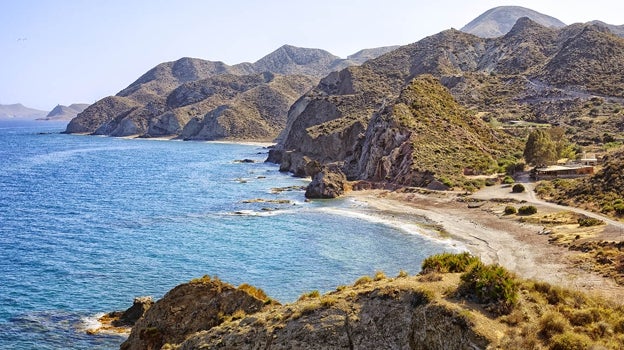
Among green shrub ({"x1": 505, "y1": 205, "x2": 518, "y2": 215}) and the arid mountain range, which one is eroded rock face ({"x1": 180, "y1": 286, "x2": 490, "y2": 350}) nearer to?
green shrub ({"x1": 505, "y1": 205, "x2": 518, "y2": 215})

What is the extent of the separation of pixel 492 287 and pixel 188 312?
11.9 m

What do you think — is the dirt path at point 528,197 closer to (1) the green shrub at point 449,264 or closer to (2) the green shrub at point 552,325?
(1) the green shrub at point 449,264

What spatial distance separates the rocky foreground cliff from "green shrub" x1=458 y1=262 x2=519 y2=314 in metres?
0.03

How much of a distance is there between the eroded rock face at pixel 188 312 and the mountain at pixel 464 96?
5429 cm

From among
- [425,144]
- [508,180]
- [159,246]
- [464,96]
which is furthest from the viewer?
[464,96]

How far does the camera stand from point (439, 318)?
14.2 m

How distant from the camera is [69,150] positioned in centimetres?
16812

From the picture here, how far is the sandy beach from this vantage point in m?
31.8

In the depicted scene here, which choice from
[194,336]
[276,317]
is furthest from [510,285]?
[194,336]

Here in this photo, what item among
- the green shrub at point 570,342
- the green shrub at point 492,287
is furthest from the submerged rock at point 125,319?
the green shrub at point 570,342

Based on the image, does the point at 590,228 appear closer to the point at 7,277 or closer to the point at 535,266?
the point at 535,266

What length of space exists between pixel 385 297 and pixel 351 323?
48.1 inches

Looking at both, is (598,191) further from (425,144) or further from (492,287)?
(492,287)

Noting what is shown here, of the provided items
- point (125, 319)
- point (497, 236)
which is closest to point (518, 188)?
point (497, 236)
